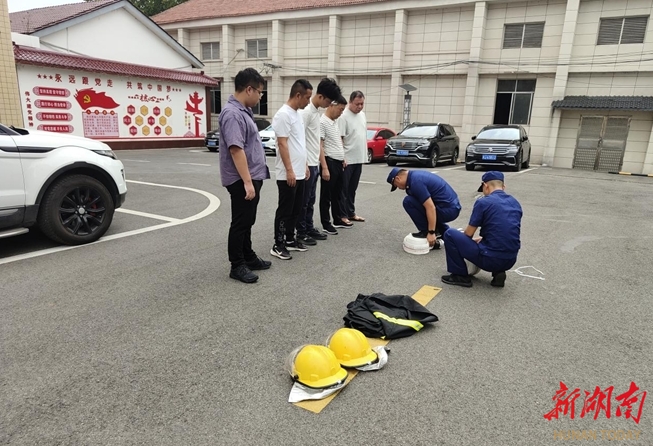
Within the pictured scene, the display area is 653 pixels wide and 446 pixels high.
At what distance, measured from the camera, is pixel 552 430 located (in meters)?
2.13

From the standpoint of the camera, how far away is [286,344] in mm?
2871

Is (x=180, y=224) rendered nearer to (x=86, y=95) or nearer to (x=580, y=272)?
(x=580, y=272)

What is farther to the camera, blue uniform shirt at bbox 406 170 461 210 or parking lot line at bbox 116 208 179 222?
parking lot line at bbox 116 208 179 222

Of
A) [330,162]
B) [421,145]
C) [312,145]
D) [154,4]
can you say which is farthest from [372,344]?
[154,4]

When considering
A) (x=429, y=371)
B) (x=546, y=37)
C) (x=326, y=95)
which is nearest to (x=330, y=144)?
(x=326, y=95)

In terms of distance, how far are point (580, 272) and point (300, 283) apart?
292 cm

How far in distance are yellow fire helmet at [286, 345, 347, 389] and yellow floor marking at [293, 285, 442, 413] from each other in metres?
0.07

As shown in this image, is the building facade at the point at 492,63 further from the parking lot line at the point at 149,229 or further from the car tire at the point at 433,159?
the parking lot line at the point at 149,229

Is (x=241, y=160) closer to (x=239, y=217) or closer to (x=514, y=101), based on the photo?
(x=239, y=217)

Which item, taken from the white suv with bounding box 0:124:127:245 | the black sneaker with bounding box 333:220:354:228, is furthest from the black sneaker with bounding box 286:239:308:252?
the white suv with bounding box 0:124:127:245

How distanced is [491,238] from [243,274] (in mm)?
2225

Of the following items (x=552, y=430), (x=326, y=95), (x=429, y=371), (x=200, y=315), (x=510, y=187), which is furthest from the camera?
(x=510, y=187)

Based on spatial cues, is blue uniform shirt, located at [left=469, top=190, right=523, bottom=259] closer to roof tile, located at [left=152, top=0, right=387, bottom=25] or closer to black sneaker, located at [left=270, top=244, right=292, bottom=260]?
black sneaker, located at [left=270, top=244, right=292, bottom=260]

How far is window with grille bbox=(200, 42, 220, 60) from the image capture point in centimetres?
2761
